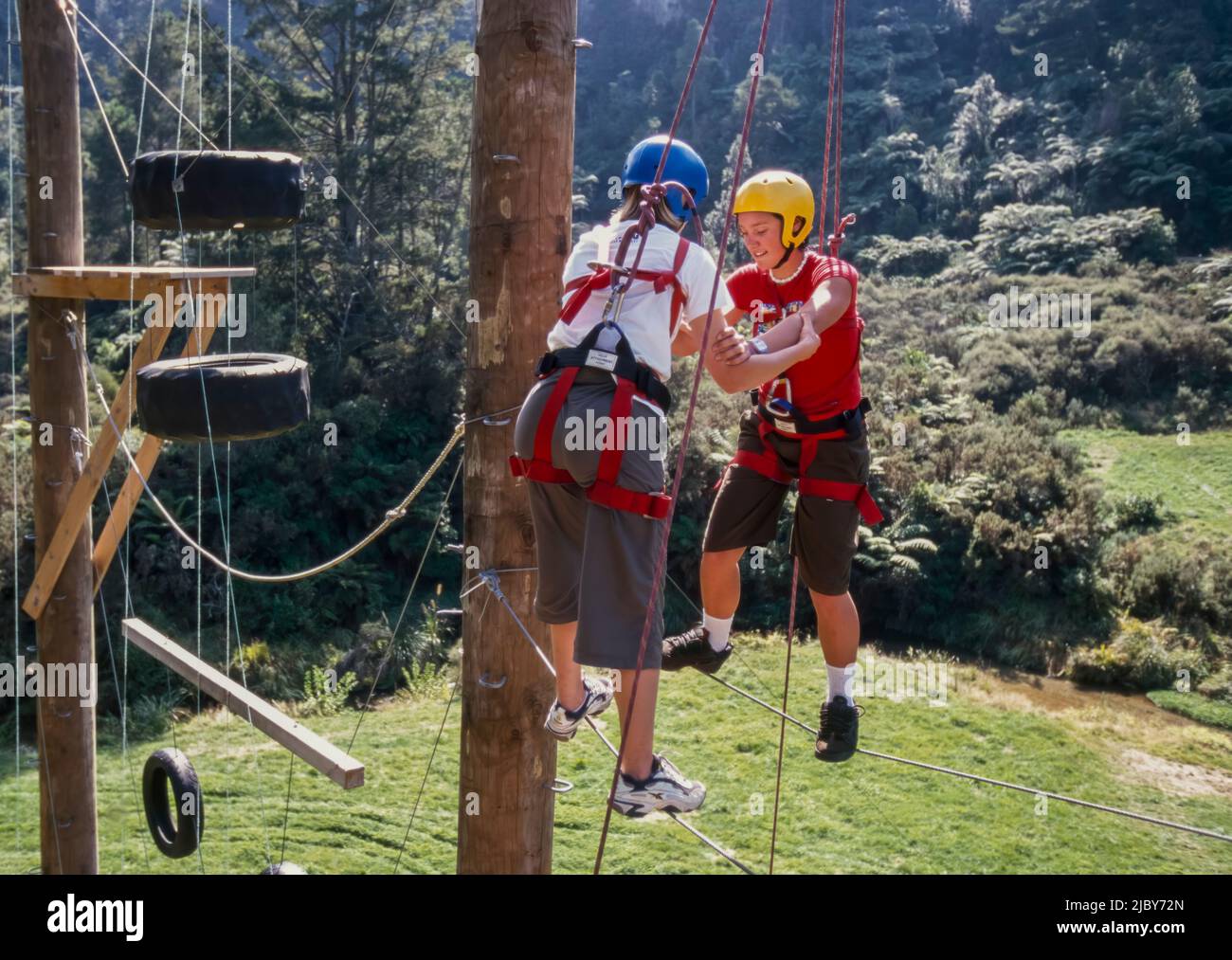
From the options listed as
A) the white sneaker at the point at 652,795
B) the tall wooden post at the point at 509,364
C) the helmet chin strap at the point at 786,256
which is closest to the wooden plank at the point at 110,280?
the tall wooden post at the point at 509,364

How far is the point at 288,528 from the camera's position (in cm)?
2042

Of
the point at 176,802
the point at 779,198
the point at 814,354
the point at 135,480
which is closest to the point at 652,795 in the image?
the point at 814,354

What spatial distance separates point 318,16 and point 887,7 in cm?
2188

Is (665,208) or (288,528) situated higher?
(665,208)

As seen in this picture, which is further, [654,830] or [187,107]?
[187,107]

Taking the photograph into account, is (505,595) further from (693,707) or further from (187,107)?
(187,107)

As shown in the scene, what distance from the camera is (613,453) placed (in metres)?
3.72

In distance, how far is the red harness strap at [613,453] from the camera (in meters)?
3.70

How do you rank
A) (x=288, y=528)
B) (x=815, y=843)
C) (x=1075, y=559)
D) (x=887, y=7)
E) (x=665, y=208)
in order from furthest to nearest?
(x=887, y=7), (x=288, y=528), (x=1075, y=559), (x=815, y=843), (x=665, y=208)

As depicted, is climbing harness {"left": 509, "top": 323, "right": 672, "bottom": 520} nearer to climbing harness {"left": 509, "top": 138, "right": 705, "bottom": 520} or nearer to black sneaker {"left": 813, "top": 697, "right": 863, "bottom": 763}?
climbing harness {"left": 509, "top": 138, "right": 705, "bottom": 520}

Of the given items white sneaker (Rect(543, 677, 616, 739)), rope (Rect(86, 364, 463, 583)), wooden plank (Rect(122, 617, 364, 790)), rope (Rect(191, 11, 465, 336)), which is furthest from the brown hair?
rope (Rect(191, 11, 465, 336))

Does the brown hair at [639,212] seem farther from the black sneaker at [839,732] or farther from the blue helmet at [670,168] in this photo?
the black sneaker at [839,732]

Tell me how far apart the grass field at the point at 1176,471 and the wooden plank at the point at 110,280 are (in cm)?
1316

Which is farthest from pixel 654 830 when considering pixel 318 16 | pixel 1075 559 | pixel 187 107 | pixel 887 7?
pixel 887 7
